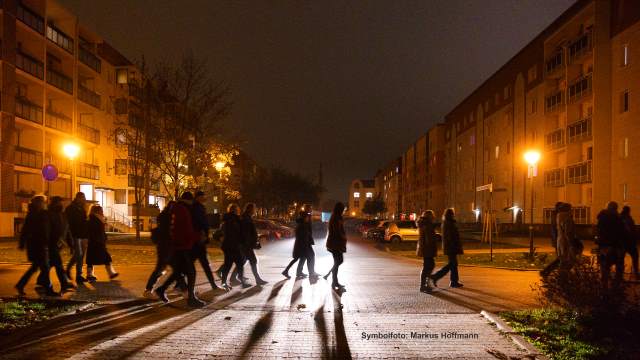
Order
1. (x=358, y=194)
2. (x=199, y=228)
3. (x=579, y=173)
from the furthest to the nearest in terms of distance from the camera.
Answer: (x=358, y=194), (x=579, y=173), (x=199, y=228)

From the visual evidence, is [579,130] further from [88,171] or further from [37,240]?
[88,171]

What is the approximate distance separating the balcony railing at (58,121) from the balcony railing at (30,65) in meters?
2.76

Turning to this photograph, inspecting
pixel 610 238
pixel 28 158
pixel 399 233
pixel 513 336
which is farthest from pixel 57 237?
pixel 28 158

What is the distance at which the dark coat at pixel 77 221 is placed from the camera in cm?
1180

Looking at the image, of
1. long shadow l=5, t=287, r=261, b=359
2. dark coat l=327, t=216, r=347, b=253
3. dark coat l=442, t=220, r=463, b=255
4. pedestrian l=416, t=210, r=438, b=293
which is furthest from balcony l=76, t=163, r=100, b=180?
long shadow l=5, t=287, r=261, b=359

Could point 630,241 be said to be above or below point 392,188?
below

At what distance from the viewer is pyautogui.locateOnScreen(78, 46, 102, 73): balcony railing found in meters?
43.6

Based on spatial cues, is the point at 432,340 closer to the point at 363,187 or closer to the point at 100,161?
the point at 100,161

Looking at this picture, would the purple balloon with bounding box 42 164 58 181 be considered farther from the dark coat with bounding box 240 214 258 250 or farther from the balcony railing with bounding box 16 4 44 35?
the balcony railing with bounding box 16 4 44 35

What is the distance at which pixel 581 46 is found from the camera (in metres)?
35.7

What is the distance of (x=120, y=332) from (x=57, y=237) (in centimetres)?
438

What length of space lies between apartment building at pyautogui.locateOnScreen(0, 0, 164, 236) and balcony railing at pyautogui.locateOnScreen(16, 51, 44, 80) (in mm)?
64

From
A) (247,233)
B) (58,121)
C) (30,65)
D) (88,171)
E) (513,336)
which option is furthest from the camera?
(88,171)

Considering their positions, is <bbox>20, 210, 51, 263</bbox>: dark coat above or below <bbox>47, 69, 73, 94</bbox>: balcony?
below
